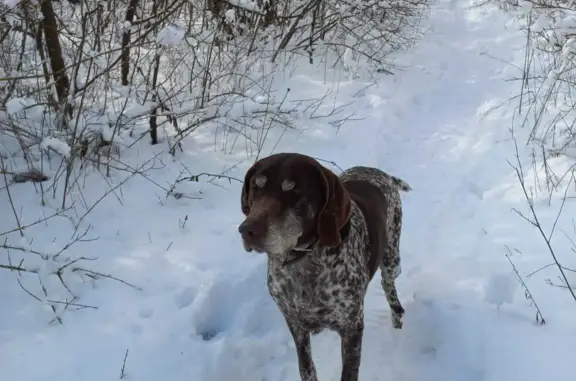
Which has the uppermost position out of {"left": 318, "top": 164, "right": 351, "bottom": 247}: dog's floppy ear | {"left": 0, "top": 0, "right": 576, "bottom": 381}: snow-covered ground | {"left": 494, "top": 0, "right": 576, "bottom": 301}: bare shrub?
{"left": 318, "top": 164, "right": 351, "bottom": 247}: dog's floppy ear

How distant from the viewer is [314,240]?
8.83 feet

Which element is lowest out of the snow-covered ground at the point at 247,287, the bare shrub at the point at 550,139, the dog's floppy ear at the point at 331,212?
the snow-covered ground at the point at 247,287

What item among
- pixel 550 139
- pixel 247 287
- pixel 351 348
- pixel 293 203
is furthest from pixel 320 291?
pixel 550 139

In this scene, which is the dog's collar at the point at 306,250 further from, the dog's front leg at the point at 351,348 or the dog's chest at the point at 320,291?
the dog's front leg at the point at 351,348

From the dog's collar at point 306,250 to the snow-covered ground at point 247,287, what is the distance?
0.98m

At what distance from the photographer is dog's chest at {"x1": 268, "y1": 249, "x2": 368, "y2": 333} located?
2846 millimetres

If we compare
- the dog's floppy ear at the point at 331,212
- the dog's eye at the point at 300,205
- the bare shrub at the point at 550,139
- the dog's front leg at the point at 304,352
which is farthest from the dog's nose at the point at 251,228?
the bare shrub at the point at 550,139

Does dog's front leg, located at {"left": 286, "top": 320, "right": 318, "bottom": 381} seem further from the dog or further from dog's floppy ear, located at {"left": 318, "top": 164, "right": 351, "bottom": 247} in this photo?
dog's floppy ear, located at {"left": 318, "top": 164, "right": 351, "bottom": 247}

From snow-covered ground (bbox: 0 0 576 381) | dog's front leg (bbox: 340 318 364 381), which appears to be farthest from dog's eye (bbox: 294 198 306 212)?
snow-covered ground (bbox: 0 0 576 381)

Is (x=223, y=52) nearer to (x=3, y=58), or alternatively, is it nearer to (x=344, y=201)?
(x=3, y=58)

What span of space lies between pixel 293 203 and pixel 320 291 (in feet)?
1.82

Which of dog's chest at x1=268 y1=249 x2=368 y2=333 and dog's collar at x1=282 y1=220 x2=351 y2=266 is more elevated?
dog's collar at x1=282 y1=220 x2=351 y2=266

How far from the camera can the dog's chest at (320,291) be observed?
285 centimetres

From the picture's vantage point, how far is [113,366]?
321 cm
